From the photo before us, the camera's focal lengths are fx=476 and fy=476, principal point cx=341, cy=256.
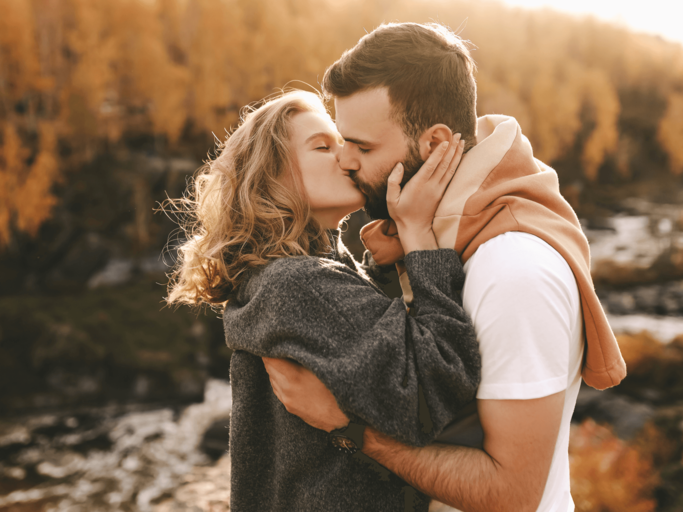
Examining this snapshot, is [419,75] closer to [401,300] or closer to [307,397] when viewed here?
[401,300]

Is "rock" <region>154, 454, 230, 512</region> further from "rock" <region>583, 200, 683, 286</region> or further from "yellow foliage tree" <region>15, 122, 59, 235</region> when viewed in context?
"rock" <region>583, 200, 683, 286</region>

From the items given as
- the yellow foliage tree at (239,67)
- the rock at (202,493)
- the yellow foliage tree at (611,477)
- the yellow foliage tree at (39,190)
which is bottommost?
the rock at (202,493)

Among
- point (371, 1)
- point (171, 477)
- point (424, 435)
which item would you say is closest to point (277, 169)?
point (424, 435)

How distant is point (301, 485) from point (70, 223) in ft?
56.1

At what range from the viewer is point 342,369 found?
4.23 feet

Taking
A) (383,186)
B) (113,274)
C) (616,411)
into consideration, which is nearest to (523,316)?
(383,186)

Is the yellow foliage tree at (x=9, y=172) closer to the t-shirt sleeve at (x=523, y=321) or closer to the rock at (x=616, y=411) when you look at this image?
the rock at (x=616, y=411)

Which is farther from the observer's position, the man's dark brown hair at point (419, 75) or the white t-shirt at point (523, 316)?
the man's dark brown hair at point (419, 75)

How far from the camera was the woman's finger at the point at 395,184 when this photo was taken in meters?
1.70

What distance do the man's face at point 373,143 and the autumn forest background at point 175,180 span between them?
1.17 m

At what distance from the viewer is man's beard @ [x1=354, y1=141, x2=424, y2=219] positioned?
66.9 inches

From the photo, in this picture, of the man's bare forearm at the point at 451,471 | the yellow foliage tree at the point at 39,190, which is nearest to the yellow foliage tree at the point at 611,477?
→ the man's bare forearm at the point at 451,471

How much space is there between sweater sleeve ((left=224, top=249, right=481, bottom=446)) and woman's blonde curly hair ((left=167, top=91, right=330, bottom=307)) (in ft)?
0.85

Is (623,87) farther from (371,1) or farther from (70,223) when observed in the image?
(70,223)
